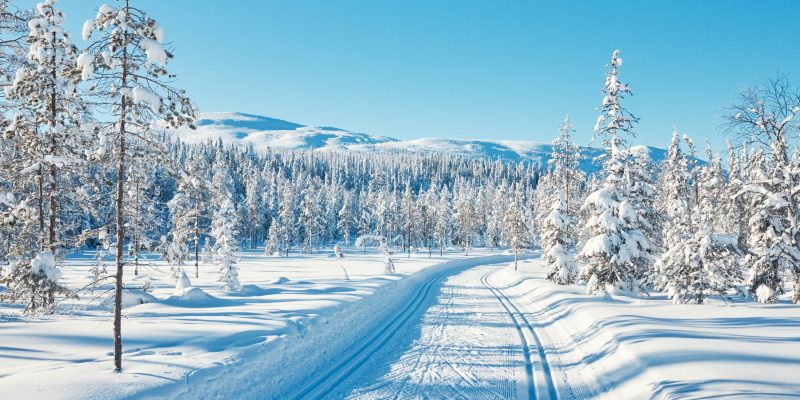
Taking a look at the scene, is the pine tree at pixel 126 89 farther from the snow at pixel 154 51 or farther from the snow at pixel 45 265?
the snow at pixel 45 265

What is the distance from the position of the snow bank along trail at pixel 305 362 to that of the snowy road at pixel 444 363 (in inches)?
2.9

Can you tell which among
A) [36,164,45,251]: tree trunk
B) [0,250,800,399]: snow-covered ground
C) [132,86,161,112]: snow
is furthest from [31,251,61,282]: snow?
[132,86,161,112]: snow

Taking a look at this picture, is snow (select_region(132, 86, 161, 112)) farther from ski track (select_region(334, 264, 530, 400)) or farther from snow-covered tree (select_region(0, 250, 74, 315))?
snow-covered tree (select_region(0, 250, 74, 315))

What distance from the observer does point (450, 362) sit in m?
11.7

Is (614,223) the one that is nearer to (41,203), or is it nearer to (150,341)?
(150,341)

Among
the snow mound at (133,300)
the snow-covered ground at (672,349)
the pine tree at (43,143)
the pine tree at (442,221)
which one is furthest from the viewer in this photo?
the pine tree at (442,221)

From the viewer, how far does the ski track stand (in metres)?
9.58

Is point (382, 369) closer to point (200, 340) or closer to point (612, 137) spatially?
point (200, 340)

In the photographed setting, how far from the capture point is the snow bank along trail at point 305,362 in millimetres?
9109

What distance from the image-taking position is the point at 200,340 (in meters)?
11.7

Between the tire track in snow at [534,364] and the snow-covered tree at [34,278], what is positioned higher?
the snow-covered tree at [34,278]

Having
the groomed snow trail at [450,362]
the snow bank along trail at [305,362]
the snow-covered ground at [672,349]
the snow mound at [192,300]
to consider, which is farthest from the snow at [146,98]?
the snow mound at [192,300]

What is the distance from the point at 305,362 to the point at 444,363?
3.79 metres

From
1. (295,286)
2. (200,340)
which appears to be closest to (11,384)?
(200,340)
